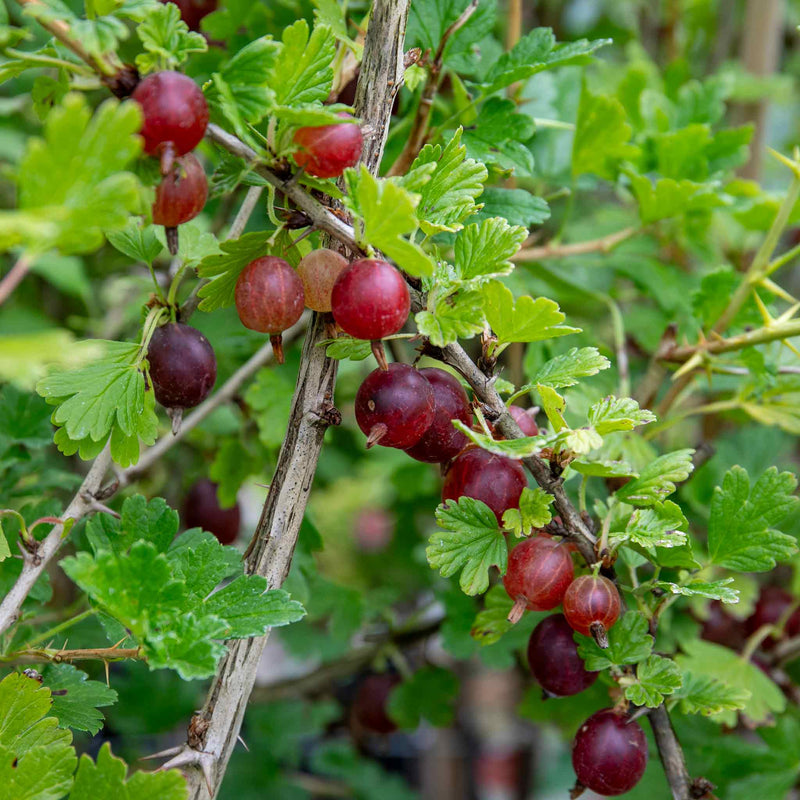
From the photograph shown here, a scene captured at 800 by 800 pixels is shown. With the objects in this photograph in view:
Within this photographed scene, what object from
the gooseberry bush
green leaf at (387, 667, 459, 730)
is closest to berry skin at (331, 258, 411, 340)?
the gooseberry bush

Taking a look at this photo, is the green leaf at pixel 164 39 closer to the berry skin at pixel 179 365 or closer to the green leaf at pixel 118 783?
the berry skin at pixel 179 365

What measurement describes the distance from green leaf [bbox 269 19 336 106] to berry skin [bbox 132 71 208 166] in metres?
0.06

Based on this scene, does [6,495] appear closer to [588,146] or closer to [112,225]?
[112,225]

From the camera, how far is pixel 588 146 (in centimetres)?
82

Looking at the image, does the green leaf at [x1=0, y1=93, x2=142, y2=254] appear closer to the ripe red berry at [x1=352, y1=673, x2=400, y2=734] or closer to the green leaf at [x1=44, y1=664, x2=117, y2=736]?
the green leaf at [x1=44, y1=664, x2=117, y2=736]

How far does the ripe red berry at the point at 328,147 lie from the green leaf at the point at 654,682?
1.23ft

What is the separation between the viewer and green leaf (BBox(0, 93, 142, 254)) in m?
0.35

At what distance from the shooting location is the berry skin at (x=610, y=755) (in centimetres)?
55

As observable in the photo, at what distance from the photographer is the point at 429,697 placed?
108 cm

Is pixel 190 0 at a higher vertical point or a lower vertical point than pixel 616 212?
higher

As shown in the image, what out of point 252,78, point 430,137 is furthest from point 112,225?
point 430,137

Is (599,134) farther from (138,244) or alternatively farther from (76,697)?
(76,697)

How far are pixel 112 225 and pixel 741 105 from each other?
1.22 meters

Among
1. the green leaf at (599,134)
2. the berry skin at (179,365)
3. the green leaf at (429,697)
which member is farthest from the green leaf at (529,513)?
the green leaf at (429,697)
